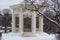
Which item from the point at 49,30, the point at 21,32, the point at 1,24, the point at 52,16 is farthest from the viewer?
the point at 1,24

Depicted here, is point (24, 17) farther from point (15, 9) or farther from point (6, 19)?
point (6, 19)

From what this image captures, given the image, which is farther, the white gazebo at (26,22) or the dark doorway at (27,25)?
the dark doorway at (27,25)

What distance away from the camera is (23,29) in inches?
712

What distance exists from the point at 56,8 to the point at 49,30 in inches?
364

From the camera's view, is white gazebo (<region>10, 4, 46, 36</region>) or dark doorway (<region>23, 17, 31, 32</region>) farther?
dark doorway (<region>23, 17, 31, 32</region>)

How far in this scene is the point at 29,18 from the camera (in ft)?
61.5

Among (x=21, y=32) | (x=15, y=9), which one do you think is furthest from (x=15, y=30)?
(x=15, y=9)

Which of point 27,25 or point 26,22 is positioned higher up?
point 26,22

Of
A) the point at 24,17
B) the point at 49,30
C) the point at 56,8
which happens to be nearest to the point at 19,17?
the point at 24,17

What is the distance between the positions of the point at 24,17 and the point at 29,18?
566 mm

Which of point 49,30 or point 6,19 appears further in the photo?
point 6,19

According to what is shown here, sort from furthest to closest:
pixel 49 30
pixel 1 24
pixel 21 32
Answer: pixel 1 24, pixel 49 30, pixel 21 32

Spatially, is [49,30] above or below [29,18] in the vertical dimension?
below

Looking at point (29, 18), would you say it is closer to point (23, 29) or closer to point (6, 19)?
point (23, 29)
